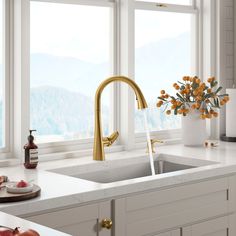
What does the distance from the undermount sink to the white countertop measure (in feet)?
0.05

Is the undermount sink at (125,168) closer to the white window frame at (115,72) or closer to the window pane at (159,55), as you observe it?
the white window frame at (115,72)

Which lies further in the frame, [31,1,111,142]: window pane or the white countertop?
[31,1,111,142]: window pane

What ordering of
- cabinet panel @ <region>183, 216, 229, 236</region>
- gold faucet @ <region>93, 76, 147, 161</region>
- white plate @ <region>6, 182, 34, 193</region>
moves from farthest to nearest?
gold faucet @ <region>93, 76, 147, 161</region>, cabinet panel @ <region>183, 216, 229, 236</region>, white plate @ <region>6, 182, 34, 193</region>

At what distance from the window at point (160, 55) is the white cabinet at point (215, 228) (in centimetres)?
105

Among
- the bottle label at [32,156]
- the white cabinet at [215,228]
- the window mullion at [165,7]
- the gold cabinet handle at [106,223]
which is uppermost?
the window mullion at [165,7]

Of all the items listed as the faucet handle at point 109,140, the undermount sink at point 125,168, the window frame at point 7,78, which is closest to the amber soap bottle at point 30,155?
the undermount sink at point 125,168

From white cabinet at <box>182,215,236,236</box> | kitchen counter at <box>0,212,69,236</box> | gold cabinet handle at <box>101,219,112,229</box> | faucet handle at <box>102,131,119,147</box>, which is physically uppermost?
faucet handle at <box>102,131,119,147</box>

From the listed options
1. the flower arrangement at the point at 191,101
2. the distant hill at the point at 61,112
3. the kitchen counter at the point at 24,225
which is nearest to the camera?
the kitchen counter at the point at 24,225

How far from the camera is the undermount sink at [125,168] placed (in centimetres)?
325

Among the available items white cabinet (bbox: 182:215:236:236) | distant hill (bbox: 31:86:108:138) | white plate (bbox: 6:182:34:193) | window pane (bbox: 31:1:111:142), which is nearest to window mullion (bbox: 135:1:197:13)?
window pane (bbox: 31:1:111:142)

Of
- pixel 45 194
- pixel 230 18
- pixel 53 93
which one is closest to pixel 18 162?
pixel 53 93

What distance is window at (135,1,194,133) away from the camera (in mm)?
4078

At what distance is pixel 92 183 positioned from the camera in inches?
108

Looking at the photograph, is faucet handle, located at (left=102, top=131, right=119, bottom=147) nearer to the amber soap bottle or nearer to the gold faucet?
the gold faucet
